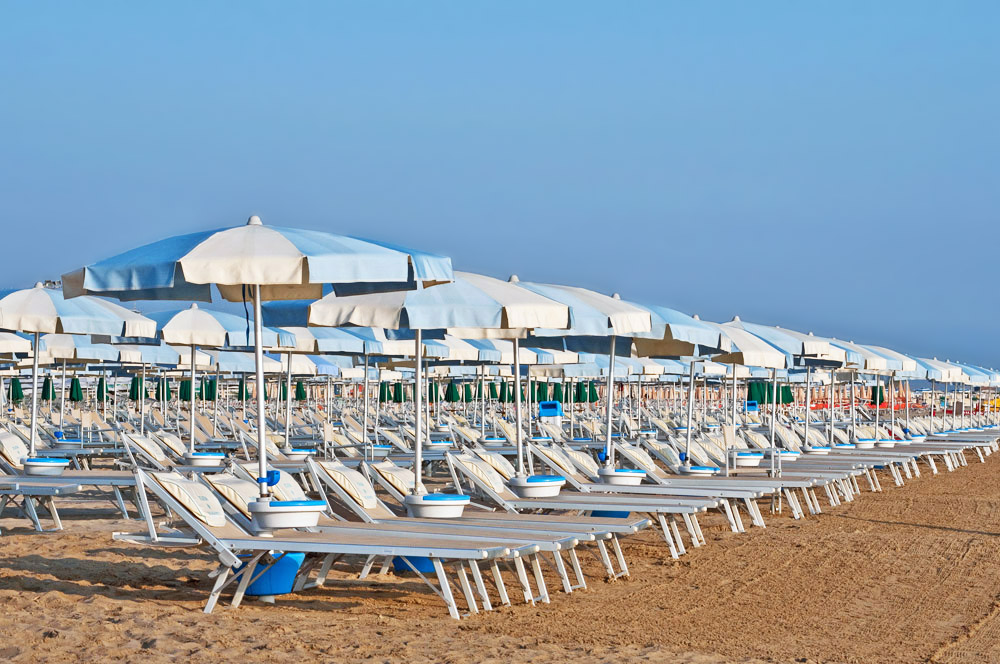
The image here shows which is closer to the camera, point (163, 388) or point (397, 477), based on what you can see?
point (397, 477)

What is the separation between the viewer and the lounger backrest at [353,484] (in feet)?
23.6

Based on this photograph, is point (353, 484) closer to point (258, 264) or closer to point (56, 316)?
point (258, 264)

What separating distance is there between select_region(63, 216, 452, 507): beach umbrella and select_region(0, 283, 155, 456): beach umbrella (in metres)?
2.66

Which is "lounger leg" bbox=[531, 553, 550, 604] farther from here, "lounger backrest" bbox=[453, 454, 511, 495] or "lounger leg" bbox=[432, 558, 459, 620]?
"lounger backrest" bbox=[453, 454, 511, 495]

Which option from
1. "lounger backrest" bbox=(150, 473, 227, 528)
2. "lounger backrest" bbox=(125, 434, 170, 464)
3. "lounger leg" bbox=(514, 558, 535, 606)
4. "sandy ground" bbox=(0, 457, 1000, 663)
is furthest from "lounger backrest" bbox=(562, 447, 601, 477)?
"lounger backrest" bbox=(150, 473, 227, 528)

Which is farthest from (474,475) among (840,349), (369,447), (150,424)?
(150,424)

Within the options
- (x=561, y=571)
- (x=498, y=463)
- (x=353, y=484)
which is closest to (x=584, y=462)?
(x=498, y=463)

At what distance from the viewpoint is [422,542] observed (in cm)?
593

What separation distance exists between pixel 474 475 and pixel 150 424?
15606 millimetres

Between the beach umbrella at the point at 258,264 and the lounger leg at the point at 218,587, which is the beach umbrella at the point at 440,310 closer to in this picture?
the beach umbrella at the point at 258,264

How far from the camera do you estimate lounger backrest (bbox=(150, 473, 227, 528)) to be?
618cm

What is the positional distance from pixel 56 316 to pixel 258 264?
3.80m

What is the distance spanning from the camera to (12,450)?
10109 mm

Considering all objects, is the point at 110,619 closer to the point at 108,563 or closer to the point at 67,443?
the point at 108,563
